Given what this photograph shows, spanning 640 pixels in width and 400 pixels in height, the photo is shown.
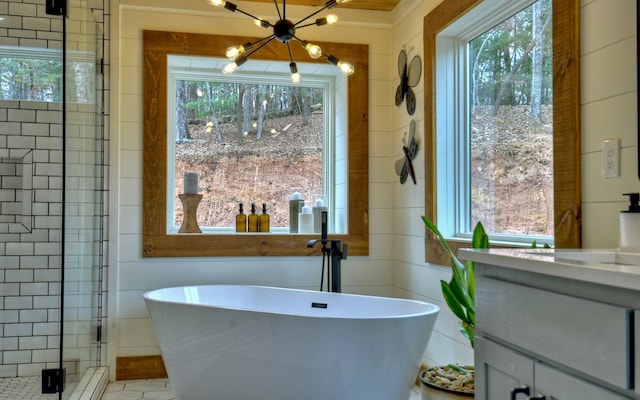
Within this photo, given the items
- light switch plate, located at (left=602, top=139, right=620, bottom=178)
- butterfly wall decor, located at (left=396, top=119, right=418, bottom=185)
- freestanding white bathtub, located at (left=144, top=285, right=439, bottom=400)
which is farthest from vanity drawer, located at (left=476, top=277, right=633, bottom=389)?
butterfly wall decor, located at (left=396, top=119, right=418, bottom=185)

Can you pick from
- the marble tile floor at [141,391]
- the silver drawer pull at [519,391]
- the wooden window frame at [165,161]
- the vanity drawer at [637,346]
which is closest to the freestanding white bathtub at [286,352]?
the marble tile floor at [141,391]

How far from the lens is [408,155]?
11.4 feet

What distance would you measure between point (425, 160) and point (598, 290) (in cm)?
224

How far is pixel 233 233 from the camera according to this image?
12.0 ft

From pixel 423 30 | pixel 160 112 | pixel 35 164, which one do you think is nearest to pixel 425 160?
pixel 423 30

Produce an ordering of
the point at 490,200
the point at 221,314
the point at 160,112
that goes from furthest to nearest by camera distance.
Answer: the point at 160,112 < the point at 490,200 < the point at 221,314

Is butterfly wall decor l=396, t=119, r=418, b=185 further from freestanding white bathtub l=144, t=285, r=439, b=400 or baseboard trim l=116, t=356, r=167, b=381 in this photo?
baseboard trim l=116, t=356, r=167, b=381

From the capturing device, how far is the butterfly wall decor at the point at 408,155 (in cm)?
339

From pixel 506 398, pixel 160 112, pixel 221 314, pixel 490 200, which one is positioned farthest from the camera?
pixel 160 112

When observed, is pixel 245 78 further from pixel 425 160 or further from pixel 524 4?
pixel 524 4

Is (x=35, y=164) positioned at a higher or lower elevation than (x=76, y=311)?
higher

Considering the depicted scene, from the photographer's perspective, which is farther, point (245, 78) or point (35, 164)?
point (245, 78)

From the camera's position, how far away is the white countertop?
92 cm

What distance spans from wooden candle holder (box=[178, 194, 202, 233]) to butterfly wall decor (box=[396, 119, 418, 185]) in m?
1.37
